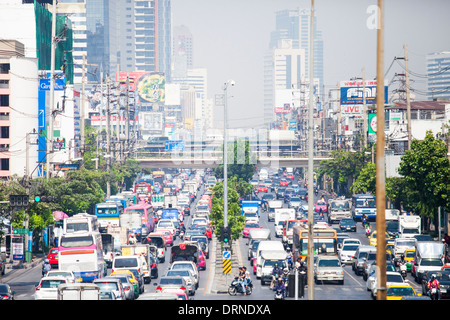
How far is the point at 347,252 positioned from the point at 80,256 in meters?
18.0

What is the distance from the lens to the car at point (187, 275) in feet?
116

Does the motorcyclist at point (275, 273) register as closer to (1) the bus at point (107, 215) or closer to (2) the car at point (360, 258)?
(2) the car at point (360, 258)

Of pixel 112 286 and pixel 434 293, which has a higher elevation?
pixel 112 286

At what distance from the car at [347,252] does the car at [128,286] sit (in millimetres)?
18231

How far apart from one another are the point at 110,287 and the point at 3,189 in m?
25.1

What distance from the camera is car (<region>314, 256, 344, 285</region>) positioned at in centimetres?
3981

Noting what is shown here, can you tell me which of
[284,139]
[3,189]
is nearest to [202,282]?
[3,189]

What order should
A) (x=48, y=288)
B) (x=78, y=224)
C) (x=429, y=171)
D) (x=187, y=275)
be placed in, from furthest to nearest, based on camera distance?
(x=429, y=171)
(x=78, y=224)
(x=187, y=275)
(x=48, y=288)

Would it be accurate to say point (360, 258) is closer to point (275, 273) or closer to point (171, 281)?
point (275, 273)

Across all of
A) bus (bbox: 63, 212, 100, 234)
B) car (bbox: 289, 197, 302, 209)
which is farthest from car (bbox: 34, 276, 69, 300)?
car (bbox: 289, 197, 302, 209)

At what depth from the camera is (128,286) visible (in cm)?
3231

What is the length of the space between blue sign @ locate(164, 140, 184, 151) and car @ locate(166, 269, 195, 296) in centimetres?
13541

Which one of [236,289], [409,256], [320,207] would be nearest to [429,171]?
[409,256]
